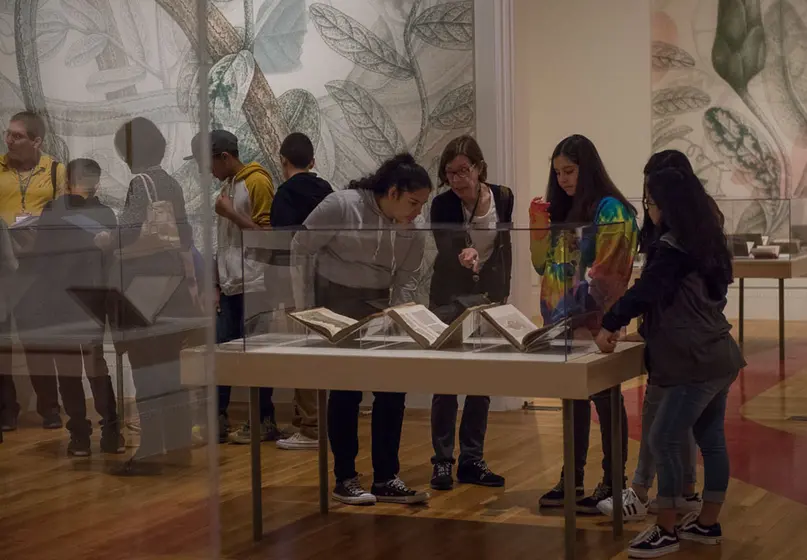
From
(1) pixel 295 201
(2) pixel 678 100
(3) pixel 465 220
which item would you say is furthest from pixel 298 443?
(2) pixel 678 100

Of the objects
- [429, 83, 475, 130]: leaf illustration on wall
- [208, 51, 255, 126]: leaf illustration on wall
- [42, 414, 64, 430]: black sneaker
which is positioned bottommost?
[42, 414, 64, 430]: black sneaker

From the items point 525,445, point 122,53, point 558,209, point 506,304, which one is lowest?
point 525,445

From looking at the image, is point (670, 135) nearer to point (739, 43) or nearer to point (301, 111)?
point (739, 43)

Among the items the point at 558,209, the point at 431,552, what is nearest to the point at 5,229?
the point at 431,552

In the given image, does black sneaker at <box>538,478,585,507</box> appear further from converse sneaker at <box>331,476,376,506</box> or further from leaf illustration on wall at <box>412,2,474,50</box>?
leaf illustration on wall at <box>412,2,474,50</box>

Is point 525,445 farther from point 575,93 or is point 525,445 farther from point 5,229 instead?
point 575,93

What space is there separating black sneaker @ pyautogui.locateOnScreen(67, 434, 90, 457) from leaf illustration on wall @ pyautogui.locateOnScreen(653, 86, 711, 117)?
32.9 feet

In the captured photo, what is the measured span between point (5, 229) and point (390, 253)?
196cm

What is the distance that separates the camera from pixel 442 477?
538 centimetres

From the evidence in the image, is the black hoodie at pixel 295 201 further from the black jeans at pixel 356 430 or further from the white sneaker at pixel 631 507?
the white sneaker at pixel 631 507

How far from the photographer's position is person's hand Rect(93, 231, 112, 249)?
262 centimetres

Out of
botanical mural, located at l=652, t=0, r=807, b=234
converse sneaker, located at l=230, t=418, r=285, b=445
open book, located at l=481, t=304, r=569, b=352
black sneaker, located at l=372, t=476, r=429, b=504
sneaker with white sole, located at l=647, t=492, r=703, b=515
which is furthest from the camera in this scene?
botanical mural, located at l=652, t=0, r=807, b=234

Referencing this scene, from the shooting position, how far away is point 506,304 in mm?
4359

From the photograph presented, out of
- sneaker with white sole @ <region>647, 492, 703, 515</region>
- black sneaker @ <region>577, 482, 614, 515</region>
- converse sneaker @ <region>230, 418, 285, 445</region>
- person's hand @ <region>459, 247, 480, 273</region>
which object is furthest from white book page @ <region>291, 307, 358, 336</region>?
converse sneaker @ <region>230, 418, 285, 445</region>
